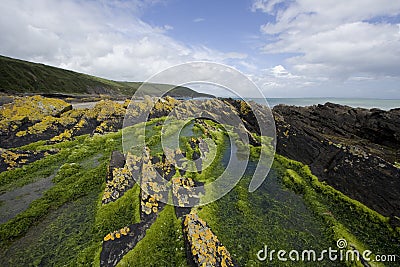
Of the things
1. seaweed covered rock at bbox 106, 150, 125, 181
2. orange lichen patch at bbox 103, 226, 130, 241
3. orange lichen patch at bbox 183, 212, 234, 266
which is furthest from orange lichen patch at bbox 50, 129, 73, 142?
orange lichen patch at bbox 183, 212, 234, 266

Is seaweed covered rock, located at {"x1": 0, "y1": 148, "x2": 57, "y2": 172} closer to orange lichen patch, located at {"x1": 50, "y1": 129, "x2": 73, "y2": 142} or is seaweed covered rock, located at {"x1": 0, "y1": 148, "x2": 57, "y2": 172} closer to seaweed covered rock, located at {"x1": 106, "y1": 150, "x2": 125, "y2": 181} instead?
orange lichen patch, located at {"x1": 50, "y1": 129, "x2": 73, "y2": 142}

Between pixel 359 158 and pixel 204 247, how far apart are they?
31.2 feet

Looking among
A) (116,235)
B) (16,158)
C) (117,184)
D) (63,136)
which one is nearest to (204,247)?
(116,235)

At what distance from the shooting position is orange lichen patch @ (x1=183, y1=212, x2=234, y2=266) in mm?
5555

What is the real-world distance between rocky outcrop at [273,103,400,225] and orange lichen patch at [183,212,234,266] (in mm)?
6876

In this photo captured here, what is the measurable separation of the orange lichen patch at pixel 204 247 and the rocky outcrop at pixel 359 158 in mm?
6876

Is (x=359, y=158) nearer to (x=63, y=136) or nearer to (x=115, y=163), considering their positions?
(x=115, y=163)

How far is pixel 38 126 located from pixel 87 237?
14.4m

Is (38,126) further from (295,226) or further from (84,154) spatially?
(295,226)

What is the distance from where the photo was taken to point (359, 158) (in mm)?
10273

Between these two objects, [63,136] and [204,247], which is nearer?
[204,247]

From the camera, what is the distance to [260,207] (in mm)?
8742

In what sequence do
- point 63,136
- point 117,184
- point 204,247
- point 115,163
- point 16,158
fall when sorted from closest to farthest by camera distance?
point 204,247
point 117,184
point 115,163
point 16,158
point 63,136

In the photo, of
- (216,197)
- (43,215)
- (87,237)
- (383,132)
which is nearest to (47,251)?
(87,237)
